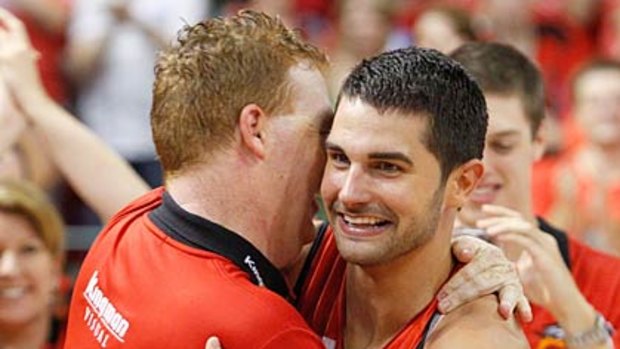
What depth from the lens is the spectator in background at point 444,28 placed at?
7.30 m

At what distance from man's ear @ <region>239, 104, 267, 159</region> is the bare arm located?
1109 millimetres

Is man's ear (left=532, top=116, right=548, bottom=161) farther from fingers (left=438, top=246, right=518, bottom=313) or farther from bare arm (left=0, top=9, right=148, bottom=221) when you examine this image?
bare arm (left=0, top=9, right=148, bottom=221)

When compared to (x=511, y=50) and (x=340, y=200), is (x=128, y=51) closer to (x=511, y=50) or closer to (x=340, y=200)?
(x=511, y=50)

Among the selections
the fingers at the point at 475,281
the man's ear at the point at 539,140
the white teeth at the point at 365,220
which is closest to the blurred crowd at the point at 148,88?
the man's ear at the point at 539,140

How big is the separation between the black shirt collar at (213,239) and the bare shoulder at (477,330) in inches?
18.3

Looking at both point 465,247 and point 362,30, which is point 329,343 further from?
point 362,30

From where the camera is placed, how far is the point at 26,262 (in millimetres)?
5402

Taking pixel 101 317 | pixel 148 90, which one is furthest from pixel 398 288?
pixel 148 90

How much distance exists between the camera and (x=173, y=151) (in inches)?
150

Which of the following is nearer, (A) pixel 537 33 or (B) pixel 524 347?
(B) pixel 524 347

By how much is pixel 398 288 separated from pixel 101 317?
2.57 ft

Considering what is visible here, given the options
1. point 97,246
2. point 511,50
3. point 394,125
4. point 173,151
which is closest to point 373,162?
point 394,125

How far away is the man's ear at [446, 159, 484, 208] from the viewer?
381 centimetres

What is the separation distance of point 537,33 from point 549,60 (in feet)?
0.66
